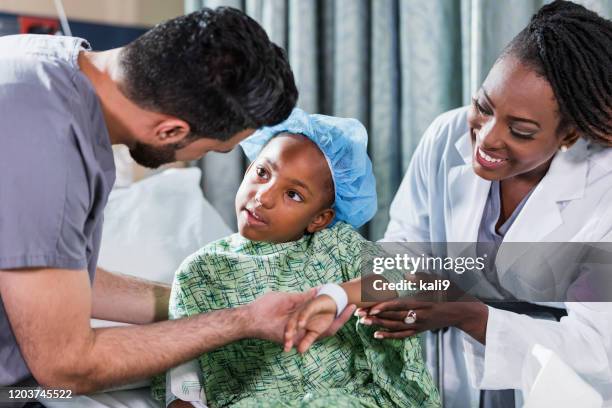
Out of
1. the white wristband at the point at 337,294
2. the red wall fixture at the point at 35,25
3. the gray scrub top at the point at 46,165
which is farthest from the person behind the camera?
the red wall fixture at the point at 35,25

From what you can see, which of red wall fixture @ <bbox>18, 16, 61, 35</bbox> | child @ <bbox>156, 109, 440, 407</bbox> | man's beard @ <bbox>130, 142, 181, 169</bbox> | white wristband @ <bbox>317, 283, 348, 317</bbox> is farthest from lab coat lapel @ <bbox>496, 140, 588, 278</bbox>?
red wall fixture @ <bbox>18, 16, 61, 35</bbox>

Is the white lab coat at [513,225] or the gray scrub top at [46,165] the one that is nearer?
the gray scrub top at [46,165]

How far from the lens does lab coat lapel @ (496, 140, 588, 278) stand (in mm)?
1650

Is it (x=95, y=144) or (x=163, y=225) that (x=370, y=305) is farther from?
(x=163, y=225)

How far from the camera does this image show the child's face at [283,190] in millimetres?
1542

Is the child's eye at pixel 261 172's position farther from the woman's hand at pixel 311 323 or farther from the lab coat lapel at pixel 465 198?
the lab coat lapel at pixel 465 198

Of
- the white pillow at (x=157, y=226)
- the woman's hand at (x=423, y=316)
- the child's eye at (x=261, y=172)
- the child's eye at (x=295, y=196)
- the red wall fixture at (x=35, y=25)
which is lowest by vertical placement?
the white pillow at (x=157, y=226)

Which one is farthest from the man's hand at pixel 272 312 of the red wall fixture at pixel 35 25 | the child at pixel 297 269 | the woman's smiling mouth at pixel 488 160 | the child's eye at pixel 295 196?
the red wall fixture at pixel 35 25

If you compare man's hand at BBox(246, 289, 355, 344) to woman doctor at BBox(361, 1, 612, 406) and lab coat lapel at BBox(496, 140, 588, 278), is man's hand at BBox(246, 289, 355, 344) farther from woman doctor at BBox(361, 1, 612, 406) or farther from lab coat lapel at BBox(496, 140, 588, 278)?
lab coat lapel at BBox(496, 140, 588, 278)

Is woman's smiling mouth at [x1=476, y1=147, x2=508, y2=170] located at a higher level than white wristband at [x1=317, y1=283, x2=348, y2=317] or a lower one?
higher

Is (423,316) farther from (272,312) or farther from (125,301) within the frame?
(125,301)

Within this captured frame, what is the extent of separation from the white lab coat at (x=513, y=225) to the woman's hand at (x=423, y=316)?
34 millimetres

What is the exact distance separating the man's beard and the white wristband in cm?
38

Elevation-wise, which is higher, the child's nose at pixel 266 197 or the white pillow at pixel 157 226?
the child's nose at pixel 266 197
